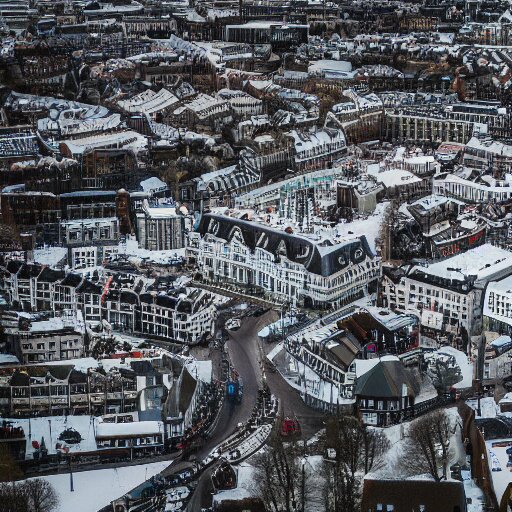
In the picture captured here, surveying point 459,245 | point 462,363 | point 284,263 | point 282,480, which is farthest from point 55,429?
point 459,245

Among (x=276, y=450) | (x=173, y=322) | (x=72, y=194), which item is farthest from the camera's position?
(x=72, y=194)

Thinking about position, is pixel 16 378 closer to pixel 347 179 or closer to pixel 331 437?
pixel 331 437

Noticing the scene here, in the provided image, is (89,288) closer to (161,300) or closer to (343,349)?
(161,300)

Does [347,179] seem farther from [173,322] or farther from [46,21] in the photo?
[46,21]

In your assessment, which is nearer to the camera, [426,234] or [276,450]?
[276,450]

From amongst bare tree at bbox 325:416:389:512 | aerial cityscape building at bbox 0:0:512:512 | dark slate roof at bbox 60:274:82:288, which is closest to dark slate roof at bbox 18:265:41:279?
aerial cityscape building at bbox 0:0:512:512

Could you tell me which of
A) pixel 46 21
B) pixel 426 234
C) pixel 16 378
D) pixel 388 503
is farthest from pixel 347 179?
pixel 46 21

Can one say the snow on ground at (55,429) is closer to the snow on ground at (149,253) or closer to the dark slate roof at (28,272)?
the dark slate roof at (28,272)

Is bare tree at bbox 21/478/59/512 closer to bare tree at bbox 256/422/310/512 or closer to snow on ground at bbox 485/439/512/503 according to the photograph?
bare tree at bbox 256/422/310/512

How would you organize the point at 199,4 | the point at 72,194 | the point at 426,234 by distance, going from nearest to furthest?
the point at 426,234
the point at 72,194
the point at 199,4
